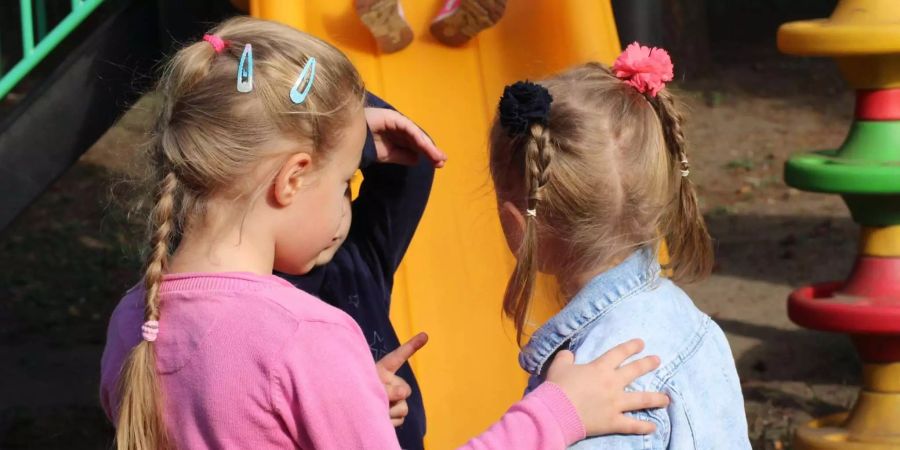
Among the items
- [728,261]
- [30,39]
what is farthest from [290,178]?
[728,261]

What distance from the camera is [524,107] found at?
202 cm

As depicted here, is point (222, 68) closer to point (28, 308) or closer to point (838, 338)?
point (838, 338)

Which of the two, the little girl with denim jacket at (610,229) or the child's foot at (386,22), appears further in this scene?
the child's foot at (386,22)

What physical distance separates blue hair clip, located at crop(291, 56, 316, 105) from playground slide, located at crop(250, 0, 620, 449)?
57.0 inches

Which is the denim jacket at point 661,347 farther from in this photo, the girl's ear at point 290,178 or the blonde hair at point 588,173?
the girl's ear at point 290,178

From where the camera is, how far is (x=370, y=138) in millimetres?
2467

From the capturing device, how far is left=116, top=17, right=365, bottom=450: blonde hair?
1.88 metres

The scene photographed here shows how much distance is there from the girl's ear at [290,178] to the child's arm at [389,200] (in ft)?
1.98

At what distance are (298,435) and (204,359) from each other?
18 cm

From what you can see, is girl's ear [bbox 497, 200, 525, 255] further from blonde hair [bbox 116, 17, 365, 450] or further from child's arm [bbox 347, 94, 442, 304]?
child's arm [bbox 347, 94, 442, 304]

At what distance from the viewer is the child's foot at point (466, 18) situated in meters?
4.09

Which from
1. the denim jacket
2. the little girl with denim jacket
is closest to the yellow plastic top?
the little girl with denim jacket

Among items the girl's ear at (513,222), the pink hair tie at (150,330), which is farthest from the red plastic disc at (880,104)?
the pink hair tie at (150,330)

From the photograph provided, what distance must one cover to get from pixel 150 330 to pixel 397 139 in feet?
2.70
